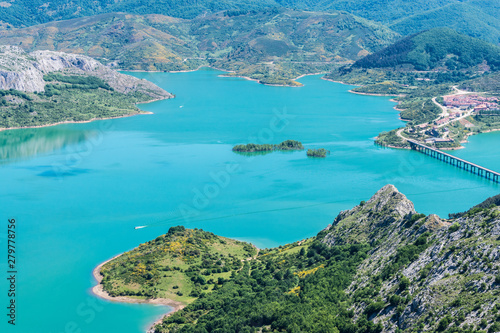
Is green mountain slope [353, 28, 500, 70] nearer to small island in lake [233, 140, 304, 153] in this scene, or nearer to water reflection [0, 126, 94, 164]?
small island in lake [233, 140, 304, 153]

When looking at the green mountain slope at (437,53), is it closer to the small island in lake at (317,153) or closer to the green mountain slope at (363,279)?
the small island in lake at (317,153)

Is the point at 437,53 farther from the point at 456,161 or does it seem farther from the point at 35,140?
the point at 35,140

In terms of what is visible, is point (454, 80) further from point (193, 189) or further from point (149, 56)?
point (193, 189)

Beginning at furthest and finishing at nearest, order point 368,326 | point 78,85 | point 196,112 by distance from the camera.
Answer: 1. point 78,85
2. point 196,112
3. point 368,326

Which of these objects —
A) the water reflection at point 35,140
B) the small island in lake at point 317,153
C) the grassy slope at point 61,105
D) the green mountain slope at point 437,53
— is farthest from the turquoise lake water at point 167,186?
the green mountain slope at point 437,53

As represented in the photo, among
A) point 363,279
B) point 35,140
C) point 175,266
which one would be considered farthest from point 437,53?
point 363,279

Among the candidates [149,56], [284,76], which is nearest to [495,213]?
[284,76]
